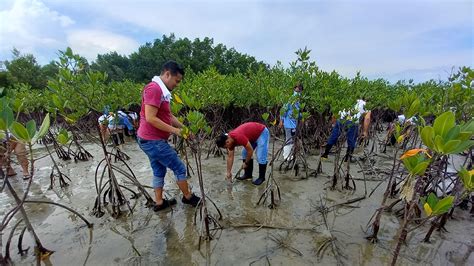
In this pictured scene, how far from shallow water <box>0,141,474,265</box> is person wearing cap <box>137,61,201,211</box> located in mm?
615

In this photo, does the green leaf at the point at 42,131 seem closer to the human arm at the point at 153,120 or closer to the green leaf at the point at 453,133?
the human arm at the point at 153,120

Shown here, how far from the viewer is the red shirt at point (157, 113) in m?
2.82

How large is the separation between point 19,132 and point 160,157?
4.85 ft

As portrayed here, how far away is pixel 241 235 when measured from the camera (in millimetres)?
2904

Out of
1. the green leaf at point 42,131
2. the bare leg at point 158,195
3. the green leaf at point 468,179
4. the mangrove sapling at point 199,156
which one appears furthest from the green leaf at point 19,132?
the green leaf at point 468,179

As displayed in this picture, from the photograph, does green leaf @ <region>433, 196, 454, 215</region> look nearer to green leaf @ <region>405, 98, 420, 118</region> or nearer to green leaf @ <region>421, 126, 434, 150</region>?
green leaf @ <region>421, 126, 434, 150</region>

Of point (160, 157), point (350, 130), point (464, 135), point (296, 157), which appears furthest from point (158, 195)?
point (350, 130)

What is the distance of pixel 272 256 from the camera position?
8.33ft

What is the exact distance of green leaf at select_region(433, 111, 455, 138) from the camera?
1.42 meters

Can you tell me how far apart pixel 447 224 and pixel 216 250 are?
105 inches

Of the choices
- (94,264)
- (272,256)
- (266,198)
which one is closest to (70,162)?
(94,264)

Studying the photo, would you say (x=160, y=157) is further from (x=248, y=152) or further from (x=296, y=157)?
(x=296, y=157)

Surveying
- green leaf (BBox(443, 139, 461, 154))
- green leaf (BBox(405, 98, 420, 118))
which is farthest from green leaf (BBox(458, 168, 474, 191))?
green leaf (BBox(405, 98, 420, 118))

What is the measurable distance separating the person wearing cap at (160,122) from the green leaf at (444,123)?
2.08 meters
